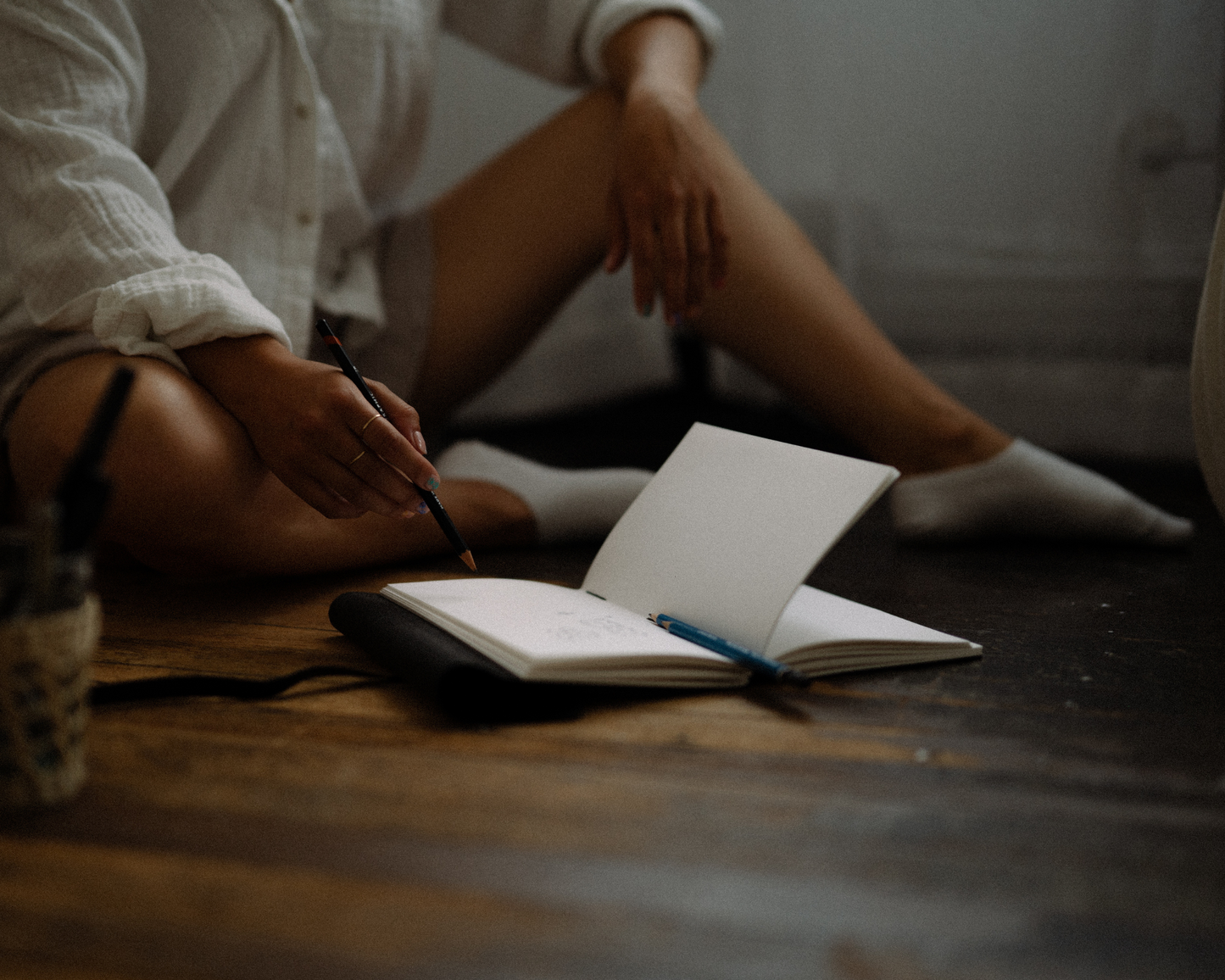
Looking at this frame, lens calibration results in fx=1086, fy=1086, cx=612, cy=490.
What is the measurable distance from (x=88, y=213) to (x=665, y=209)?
18.3 inches

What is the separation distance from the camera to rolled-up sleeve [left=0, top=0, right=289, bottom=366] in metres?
0.78

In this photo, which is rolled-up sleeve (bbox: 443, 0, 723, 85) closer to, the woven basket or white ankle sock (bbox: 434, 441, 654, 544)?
white ankle sock (bbox: 434, 441, 654, 544)

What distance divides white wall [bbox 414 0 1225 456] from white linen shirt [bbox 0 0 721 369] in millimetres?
647

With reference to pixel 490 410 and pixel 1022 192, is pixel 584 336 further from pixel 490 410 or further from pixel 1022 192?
pixel 1022 192

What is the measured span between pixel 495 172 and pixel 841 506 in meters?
0.76

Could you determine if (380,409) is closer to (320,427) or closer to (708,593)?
(320,427)

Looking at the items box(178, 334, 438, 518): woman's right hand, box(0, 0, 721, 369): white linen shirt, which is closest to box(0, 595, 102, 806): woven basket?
box(178, 334, 438, 518): woman's right hand

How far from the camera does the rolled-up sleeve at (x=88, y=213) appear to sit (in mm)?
777

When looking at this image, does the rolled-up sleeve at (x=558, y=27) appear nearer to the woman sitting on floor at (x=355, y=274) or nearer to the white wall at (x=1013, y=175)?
the woman sitting on floor at (x=355, y=274)

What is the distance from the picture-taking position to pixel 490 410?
6.75 feet

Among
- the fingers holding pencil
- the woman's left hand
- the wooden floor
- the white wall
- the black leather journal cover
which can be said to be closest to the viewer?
the wooden floor

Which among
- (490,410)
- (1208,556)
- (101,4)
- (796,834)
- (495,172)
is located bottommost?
(490,410)

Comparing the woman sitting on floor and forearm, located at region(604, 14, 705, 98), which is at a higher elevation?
forearm, located at region(604, 14, 705, 98)

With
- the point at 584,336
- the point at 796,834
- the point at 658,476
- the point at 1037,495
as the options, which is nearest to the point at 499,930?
the point at 796,834
